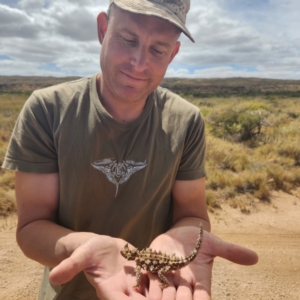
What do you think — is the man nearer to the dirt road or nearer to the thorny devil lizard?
the thorny devil lizard

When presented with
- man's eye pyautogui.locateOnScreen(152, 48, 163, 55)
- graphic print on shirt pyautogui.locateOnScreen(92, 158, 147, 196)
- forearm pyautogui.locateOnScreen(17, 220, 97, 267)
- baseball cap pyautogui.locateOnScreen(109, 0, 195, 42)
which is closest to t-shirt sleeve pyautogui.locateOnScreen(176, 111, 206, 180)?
graphic print on shirt pyautogui.locateOnScreen(92, 158, 147, 196)

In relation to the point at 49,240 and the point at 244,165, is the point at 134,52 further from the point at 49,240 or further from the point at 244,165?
the point at 244,165

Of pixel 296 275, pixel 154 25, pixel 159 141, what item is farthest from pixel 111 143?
pixel 296 275

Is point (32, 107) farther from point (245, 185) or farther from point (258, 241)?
point (245, 185)

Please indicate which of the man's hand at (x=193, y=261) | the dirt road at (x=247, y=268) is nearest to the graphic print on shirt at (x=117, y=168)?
the man's hand at (x=193, y=261)

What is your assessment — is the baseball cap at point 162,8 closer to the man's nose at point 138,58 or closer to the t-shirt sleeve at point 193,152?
the man's nose at point 138,58
